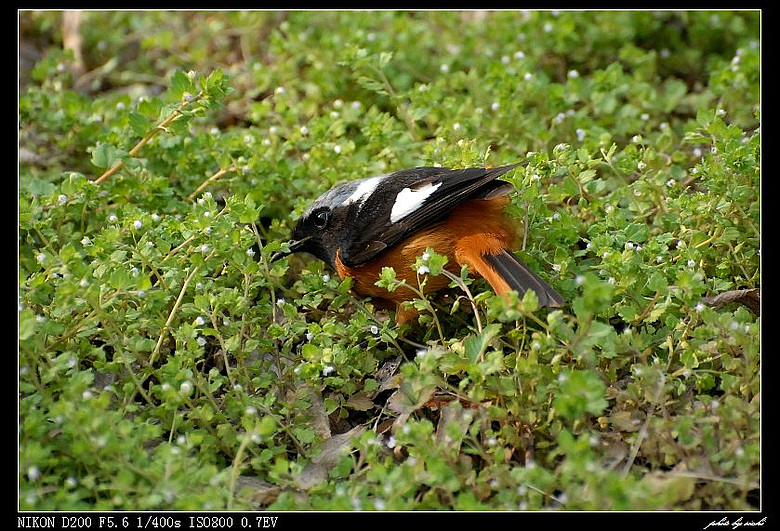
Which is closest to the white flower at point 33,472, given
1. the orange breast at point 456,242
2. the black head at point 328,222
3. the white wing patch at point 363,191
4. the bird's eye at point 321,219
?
the black head at point 328,222

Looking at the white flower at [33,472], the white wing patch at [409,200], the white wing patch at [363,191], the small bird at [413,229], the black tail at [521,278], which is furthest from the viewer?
the white wing patch at [363,191]

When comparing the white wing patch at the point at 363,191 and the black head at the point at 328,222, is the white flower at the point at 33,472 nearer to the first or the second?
the black head at the point at 328,222

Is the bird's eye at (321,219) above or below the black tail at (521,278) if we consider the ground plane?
above

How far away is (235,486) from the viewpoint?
3291 millimetres

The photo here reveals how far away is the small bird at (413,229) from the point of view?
3.89m

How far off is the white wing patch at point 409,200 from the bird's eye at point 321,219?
431 mm

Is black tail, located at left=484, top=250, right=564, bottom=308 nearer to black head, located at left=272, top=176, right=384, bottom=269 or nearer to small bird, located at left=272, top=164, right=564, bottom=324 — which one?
small bird, located at left=272, top=164, right=564, bottom=324

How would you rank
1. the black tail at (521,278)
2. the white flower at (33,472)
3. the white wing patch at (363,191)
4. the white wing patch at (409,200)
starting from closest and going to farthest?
the white flower at (33,472) → the black tail at (521,278) → the white wing patch at (409,200) → the white wing patch at (363,191)

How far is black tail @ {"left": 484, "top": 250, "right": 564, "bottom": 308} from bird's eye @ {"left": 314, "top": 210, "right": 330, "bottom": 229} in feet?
3.25

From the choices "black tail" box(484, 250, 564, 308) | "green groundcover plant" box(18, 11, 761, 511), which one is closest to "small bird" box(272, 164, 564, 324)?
"black tail" box(484, 250, 564, 308)

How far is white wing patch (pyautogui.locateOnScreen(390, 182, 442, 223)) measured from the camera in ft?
13.3

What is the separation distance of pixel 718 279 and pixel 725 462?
116 centimetres

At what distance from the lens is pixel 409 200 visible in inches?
162

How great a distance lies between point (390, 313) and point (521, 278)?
1.00 meters
